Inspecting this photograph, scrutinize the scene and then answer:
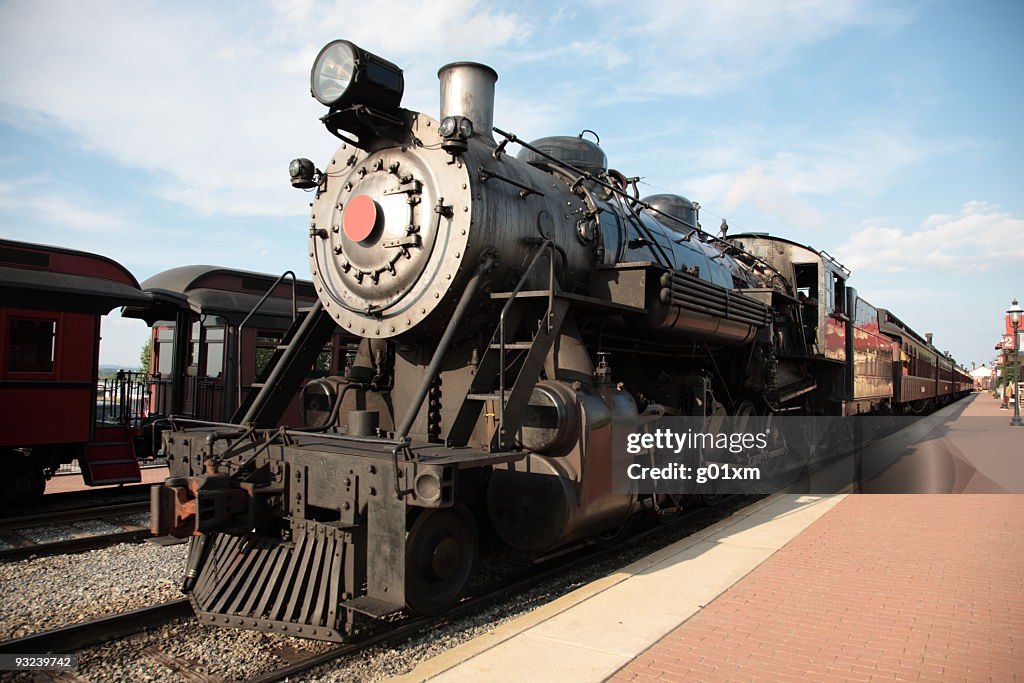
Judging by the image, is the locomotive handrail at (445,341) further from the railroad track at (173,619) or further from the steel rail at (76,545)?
the steel rail at (76,545)

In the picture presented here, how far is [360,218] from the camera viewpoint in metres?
5.16

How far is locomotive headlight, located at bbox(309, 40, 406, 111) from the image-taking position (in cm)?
491

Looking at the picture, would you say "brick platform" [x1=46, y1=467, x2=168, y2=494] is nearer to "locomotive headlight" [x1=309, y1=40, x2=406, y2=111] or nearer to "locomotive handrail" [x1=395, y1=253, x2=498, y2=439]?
"locomotive headlight" [x1=309, y1=40, x2=406, y2=111]

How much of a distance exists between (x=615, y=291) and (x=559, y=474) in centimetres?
193

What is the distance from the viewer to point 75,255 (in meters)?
9.33

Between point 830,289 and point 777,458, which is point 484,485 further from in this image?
point 830,289

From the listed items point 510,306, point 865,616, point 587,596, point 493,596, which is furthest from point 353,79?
point 865,616

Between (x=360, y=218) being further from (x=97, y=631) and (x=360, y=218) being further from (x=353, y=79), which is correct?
(x=97, y=631)

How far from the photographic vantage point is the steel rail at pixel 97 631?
3.98 m

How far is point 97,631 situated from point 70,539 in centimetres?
307

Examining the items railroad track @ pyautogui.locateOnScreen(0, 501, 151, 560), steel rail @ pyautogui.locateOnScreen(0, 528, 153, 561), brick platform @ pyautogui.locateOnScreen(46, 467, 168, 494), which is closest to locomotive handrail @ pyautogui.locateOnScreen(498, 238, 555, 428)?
steel rail @ pyautogui.locateOnScreen(0, 528, 153, 561)

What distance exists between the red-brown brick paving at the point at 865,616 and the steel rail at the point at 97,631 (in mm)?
3089

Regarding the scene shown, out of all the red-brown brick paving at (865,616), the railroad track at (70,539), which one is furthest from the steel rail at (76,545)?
the red-brown brick paving at (865,616)

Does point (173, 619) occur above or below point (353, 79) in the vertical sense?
below
